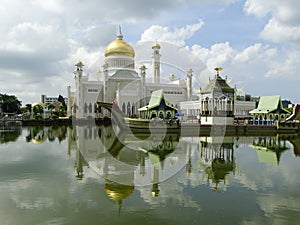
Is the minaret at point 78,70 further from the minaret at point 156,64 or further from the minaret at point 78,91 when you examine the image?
the minaret at point 156,64

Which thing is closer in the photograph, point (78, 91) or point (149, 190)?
point (149, 190)

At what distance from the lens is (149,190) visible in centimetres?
689

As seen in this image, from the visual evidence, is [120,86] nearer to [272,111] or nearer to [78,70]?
[78,70]

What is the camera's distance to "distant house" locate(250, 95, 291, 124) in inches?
1062

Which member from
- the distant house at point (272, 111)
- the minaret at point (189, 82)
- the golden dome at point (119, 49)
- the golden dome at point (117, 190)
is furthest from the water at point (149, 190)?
the golden dome at point (119, 49)

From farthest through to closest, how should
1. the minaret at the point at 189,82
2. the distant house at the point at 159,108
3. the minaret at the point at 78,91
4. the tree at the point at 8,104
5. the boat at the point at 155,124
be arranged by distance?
the tree at the point at 8,104 < the minaret at the point at 189,82 < the minaret at the point at 78,91 < the distant house at the point at 159,108 < the boat at the point at 155,124

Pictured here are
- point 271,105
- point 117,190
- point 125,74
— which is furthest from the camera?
point 125,74

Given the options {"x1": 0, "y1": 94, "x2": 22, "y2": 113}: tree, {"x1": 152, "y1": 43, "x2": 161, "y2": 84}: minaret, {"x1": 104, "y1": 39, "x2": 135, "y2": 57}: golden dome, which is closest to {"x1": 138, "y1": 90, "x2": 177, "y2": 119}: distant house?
{"x1": 104, "y1": 39, "x2": 135, "y2": 57}: golden dome

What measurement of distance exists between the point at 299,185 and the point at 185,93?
41.3 meters

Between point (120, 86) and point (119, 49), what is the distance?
6.98m

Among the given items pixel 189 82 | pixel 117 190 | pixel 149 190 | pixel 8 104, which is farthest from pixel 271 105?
pixel 8 104

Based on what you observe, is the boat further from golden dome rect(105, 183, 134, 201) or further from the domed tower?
the domed tower

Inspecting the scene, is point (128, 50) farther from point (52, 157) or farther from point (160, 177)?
point (160, 177)

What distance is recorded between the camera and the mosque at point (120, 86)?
141 ft
